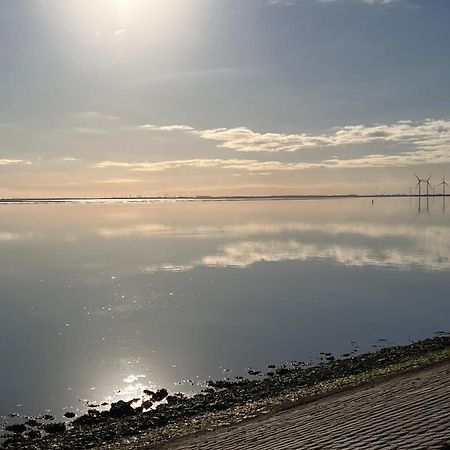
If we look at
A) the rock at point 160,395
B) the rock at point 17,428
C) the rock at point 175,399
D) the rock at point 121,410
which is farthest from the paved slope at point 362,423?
the rock at point 17,428

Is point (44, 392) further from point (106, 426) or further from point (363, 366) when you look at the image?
point (363, 366)

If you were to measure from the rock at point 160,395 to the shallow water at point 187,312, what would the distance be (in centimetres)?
70

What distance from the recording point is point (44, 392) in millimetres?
21906

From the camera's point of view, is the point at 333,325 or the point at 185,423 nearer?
the point at 185,423

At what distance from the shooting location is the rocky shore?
57.5 feet

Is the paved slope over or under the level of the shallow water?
over

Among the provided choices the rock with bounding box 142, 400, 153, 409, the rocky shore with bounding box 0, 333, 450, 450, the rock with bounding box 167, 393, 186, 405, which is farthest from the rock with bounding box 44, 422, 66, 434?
the rock with bounding box 167, 393, 186, 405

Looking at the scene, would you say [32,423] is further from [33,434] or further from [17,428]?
[33,434]

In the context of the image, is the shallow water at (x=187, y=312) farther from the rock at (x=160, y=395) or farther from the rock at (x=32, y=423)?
the rock at (x=32, y=423)

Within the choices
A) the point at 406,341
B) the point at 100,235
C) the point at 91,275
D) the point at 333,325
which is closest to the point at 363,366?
the point at 406,341

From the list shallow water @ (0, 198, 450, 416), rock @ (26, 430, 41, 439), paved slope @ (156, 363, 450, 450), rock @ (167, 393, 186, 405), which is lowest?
rock @ (167, 393, 186, 405)

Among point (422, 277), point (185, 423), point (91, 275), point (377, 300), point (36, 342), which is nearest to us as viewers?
point (185, 423)

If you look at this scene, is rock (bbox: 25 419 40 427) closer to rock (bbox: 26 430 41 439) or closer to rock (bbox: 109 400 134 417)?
rock (bbox: 26 430 41 439)

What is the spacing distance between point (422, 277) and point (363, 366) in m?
25.8
